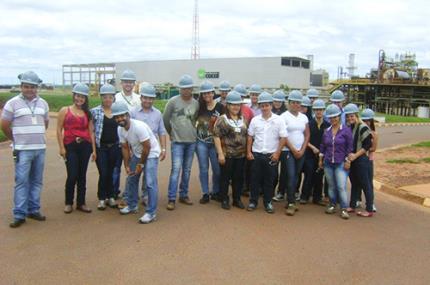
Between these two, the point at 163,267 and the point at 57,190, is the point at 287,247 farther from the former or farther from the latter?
the point at 57,190

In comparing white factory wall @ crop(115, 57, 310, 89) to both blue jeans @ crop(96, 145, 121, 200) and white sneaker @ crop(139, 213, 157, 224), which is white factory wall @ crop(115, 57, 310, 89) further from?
white sneaker @ crop(139, 213, 157, 224)

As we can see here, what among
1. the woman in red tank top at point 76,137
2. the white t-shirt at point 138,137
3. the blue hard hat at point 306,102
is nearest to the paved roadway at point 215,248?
→ the woman in red tank top at point 76,137

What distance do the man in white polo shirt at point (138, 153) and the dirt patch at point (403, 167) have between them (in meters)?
4.92

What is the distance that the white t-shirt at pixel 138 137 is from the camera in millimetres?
5621

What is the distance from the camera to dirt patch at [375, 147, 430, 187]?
8.83m

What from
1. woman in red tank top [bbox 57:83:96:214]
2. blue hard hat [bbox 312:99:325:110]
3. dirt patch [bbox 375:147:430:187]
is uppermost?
blue hard hat [bbox 312:99:325:110]

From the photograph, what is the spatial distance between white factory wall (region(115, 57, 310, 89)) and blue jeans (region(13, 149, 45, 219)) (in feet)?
167

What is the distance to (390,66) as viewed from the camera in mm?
54656

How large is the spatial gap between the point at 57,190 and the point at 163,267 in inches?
151

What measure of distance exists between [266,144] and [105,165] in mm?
2293

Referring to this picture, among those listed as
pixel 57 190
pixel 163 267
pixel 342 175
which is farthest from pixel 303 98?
pixel 57 190

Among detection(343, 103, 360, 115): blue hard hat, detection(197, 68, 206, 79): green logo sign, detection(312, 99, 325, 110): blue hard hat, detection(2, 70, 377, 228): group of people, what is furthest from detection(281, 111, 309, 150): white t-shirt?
detection(197, 68, 206, 79): green logo sign

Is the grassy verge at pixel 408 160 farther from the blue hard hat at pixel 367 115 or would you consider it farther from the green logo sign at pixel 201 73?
the green logo sign at pixel 201 73

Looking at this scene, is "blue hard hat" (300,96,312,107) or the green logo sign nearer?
"blue hard hat" (300,96,312,107)
